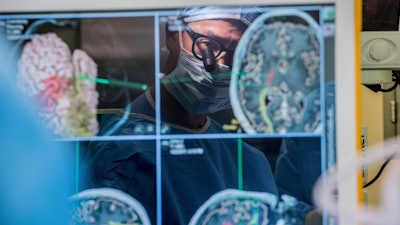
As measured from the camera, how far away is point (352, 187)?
4.33 feet

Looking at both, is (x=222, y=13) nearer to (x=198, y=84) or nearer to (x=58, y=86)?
(x=198, y=84)

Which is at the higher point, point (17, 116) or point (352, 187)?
point (17, 116)

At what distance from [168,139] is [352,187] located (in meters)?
0.44

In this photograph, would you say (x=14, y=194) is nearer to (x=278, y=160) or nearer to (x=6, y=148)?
(x=6, y=148)

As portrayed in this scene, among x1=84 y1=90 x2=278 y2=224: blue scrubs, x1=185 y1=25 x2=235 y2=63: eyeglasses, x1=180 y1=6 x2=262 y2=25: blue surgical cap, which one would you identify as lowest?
x1=84 y1=90 x2=278 y2=224: blue scrubs

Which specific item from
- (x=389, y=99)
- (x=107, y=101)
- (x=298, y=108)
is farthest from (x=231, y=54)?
(x=389, y=99)

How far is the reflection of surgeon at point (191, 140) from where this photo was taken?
136 cm

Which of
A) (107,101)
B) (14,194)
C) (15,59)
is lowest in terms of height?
(14,194)

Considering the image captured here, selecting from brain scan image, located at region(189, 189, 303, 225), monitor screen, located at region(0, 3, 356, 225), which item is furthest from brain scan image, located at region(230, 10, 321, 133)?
brain scan image, located at region(189, 189, 303, 225)

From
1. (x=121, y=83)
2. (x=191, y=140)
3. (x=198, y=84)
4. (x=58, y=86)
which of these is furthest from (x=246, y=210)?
(x=58, y=86)

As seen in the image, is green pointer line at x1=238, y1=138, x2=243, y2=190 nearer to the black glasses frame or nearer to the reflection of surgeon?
the reflection of surgeon

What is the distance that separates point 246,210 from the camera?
1.37 m

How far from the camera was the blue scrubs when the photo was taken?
4.46 ft

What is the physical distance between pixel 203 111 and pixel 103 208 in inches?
13.1
